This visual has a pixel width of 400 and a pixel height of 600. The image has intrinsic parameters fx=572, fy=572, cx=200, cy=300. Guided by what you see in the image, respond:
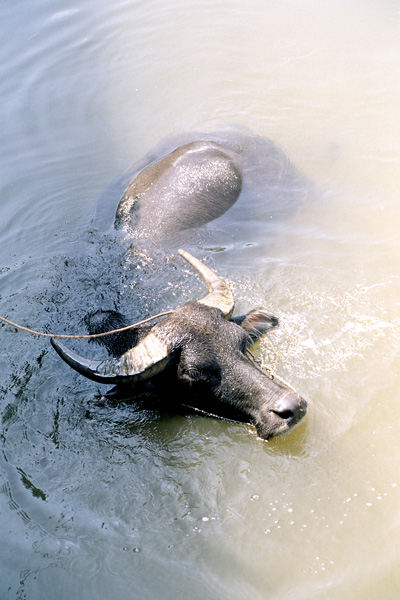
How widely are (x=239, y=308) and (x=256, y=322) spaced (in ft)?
1.55

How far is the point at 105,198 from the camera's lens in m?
7.76

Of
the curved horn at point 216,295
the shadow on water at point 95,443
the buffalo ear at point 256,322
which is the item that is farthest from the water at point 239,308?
the curved horn at point 216,295

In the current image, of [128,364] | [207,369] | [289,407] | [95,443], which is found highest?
[128,364]

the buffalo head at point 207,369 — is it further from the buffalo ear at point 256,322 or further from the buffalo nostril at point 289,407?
the buffalo ear at point 256,322

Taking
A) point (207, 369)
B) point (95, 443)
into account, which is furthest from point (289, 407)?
point (95, 443)

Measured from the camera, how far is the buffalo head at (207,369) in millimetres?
4426

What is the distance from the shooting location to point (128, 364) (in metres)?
4.50

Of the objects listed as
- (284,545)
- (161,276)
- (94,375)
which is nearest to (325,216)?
(161,276)

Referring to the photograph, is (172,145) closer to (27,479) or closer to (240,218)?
(240,218)

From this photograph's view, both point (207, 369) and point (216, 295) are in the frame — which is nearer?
point (207, 369)

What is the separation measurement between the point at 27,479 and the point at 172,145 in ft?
18.2

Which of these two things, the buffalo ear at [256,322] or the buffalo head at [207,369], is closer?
the buffalo head at [207,369]

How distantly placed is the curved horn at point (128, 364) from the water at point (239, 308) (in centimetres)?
57

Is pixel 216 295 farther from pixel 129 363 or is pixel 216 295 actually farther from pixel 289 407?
pixel 289 407
